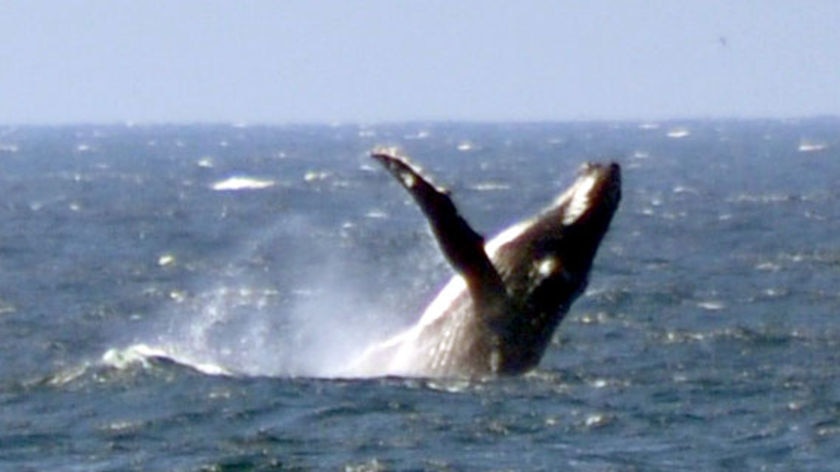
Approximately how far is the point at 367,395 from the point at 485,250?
1.50m

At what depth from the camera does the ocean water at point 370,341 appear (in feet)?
60.7

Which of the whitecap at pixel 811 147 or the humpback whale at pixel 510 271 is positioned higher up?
the humpback whale at pixel 510 271

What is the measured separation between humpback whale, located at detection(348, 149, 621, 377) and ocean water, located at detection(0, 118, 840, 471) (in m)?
0.32

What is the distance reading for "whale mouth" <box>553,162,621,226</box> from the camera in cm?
1952

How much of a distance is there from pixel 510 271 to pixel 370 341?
25.9ft

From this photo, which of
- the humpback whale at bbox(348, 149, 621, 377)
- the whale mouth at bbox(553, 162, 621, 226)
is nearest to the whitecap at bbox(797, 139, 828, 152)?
the humpback whale at bbox(348, 149, 621, 377)

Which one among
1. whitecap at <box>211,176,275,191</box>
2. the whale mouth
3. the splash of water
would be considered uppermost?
the whale mouth

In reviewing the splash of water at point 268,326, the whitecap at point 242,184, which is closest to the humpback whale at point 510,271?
the splash of water at point 268,326

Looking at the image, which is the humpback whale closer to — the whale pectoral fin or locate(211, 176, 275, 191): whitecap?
the whale pectoral fin

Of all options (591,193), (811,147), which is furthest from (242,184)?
(811,147)

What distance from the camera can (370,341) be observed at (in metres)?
27.5

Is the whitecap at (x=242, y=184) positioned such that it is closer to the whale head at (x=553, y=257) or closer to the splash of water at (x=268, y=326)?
the splash of water at (x=268, y=326)

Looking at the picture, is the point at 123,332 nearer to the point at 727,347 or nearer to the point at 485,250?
the point at 727,347

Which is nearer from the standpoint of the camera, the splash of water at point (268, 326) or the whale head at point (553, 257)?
the whale head at point (553, 257)
